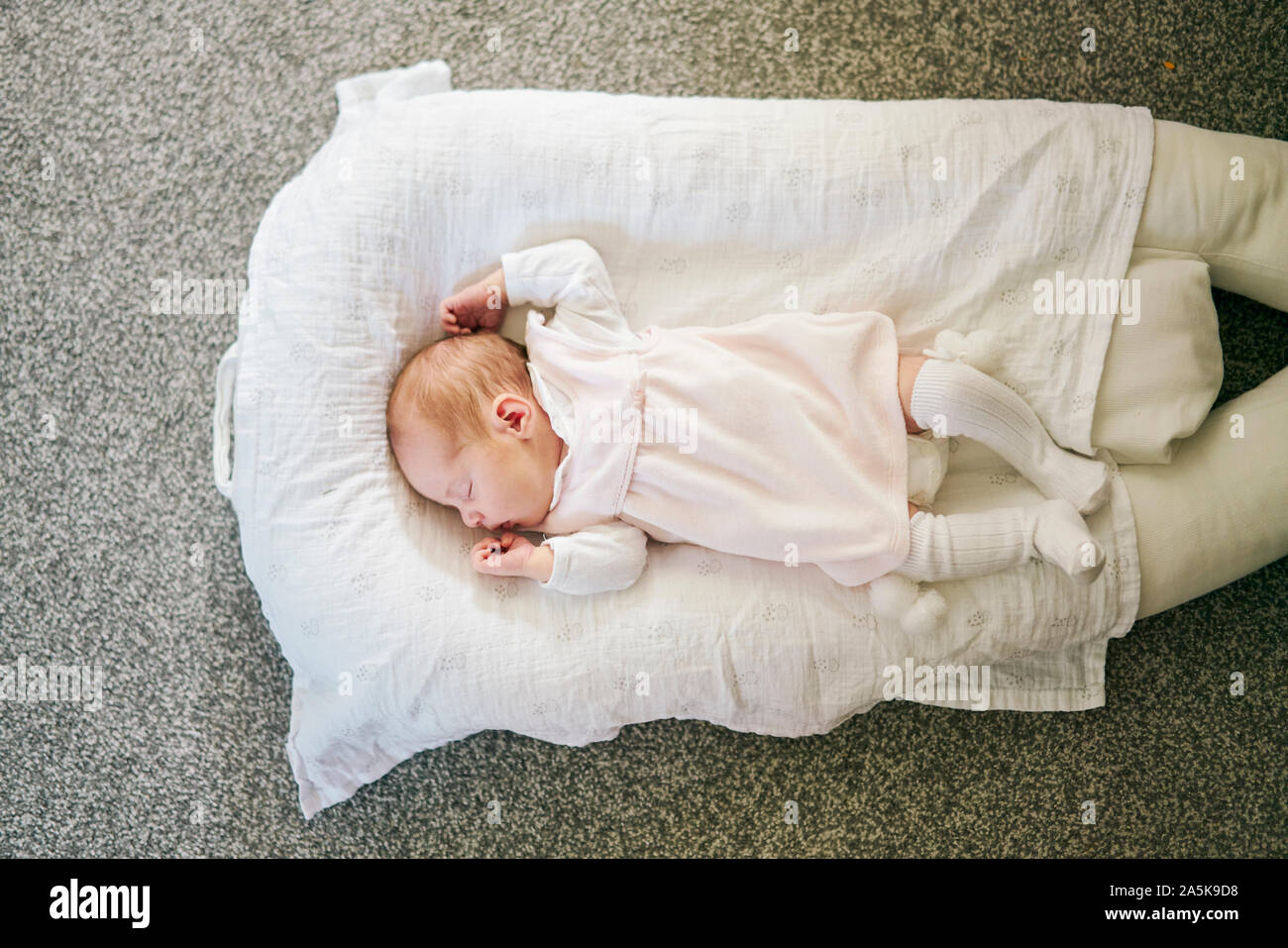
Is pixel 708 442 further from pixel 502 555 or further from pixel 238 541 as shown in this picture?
pixel 238 541

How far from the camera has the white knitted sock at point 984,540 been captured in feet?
3.47

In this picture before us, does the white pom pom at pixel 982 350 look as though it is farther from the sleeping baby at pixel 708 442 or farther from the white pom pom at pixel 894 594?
the white pom pom at pixel 894 594

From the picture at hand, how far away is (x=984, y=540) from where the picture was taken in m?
1.06

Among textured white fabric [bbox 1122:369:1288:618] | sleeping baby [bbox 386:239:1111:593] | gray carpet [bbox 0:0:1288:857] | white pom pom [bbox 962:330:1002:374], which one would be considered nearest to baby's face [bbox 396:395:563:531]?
sleeping baby [bbox 386:239:1111:593]

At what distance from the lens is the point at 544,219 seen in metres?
1.15

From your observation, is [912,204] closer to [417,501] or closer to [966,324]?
[966,324]

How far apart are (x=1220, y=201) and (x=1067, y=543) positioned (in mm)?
476

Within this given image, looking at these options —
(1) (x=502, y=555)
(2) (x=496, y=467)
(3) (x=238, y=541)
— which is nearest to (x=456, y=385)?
(2) (x=496, y=467)

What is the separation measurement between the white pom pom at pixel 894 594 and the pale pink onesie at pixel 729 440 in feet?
0.06

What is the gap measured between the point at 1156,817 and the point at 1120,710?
0.15m

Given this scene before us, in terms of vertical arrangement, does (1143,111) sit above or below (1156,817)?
above

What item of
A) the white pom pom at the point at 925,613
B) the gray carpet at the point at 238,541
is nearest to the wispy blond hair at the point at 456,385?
the gray carpet at the point at 238,541
